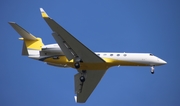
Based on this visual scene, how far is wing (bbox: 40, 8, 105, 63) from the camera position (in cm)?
2287

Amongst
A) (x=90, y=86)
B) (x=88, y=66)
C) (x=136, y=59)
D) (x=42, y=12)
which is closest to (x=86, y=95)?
(x=90, y=86)

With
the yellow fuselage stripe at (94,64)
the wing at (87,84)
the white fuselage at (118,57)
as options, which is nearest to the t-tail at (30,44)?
the white fuselage at (118,57)

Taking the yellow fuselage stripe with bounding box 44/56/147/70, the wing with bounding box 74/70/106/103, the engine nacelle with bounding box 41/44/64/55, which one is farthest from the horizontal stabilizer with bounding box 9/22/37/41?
the wing with bounding box 74/70/106/103

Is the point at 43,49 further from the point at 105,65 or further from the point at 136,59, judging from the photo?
the point at 136,59

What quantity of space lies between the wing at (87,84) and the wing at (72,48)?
2.49 metres

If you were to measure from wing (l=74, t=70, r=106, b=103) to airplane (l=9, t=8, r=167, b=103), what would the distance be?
0.26m

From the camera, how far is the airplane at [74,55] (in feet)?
77.7

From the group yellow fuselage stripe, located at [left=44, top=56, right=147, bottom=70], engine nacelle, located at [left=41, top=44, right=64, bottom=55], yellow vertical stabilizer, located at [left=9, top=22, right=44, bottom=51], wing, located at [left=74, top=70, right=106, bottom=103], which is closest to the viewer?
engine nacelle, located at [left=41, top=44, right=64, bottom=55]

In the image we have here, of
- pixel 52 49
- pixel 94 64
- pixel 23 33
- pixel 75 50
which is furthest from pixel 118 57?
pixel 23 33

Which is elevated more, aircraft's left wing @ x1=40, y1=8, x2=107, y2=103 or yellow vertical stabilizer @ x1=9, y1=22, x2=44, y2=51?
yellow vertical stabilizer @ x1=9, y1=22, x2=44, y2=51

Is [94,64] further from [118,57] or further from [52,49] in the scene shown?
[52,49]

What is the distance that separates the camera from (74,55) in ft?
80.0

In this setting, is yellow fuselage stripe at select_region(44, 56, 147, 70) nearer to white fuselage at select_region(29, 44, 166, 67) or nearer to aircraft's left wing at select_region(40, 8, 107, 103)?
white fuselage at select_region(29, 44, 166, 67)

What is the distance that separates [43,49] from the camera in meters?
24.6
